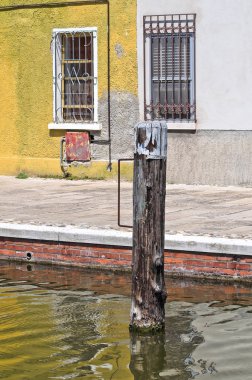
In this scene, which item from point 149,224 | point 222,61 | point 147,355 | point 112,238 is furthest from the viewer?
point 222,61

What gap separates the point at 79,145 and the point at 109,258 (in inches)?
246

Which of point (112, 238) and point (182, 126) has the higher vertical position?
point (182, 126)

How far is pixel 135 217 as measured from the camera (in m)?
9.12

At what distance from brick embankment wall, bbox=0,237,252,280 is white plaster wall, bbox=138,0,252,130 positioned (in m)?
4.93

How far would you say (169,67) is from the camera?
1678 cm

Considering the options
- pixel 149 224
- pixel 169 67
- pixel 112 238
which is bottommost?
pixel 112 238

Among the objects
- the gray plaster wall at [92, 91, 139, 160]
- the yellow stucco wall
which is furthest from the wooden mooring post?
the yellow stucco wall

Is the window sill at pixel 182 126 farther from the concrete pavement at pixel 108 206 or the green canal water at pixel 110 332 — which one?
the green canal water at pixel 110 332

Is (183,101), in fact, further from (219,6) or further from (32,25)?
(32,25)

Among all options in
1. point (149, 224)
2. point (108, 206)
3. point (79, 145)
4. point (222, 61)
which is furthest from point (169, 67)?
point (149, 224)

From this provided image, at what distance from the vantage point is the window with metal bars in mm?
16562

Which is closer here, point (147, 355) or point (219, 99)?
point (147, 355)

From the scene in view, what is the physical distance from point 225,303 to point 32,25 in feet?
30.0

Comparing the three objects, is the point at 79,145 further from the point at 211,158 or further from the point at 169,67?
the point at 211,158
